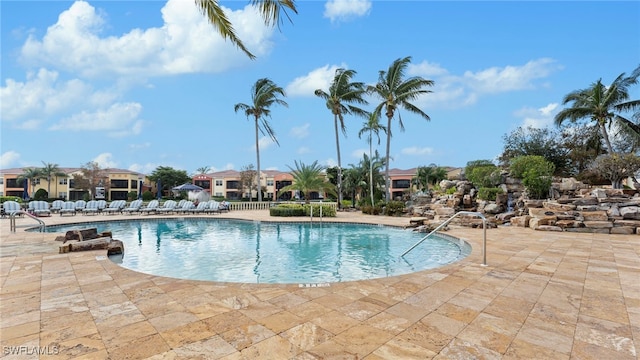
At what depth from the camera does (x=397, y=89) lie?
20.0 metres

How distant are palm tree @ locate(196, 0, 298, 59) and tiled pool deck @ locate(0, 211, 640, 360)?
4.18 meters

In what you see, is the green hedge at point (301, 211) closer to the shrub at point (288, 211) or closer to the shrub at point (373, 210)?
the shrub at point (288, 211)

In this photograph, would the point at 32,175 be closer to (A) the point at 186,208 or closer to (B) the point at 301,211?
(A) the point at 186,208

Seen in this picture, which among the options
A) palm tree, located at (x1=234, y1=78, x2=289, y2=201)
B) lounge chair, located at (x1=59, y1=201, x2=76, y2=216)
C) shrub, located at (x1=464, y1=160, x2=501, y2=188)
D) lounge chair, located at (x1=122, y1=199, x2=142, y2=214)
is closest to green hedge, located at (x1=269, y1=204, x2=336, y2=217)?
palm tree, located at (x1=234, y1=78, x2=289, y2=201)

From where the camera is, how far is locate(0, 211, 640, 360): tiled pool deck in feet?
8.77

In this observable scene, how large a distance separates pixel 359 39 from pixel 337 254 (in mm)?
8618

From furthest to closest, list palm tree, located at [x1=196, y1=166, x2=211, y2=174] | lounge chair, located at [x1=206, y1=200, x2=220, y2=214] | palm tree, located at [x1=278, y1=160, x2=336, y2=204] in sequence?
Answer: palm tree, located at [x1=196, y1=166, x2=211, y2=174]
palm tree, located at [x1=278, y1=160, x2=336, y2=204]
lounge chair, located at [x1=206, y1=200, x2=220, y2=214]

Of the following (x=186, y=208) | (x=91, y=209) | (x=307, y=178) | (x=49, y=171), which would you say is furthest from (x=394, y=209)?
(x=49, y=171)

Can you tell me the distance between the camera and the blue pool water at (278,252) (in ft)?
22.2

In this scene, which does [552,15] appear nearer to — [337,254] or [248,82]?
[337,254]

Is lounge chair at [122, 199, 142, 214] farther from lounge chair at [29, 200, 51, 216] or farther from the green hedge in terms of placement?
the green hedge

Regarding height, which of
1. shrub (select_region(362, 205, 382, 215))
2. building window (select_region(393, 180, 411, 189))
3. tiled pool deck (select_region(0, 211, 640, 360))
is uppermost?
building window (select_region(393, 180, 411, 189))

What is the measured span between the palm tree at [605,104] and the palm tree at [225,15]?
22.8m

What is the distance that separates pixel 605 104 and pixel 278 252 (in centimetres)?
2329
